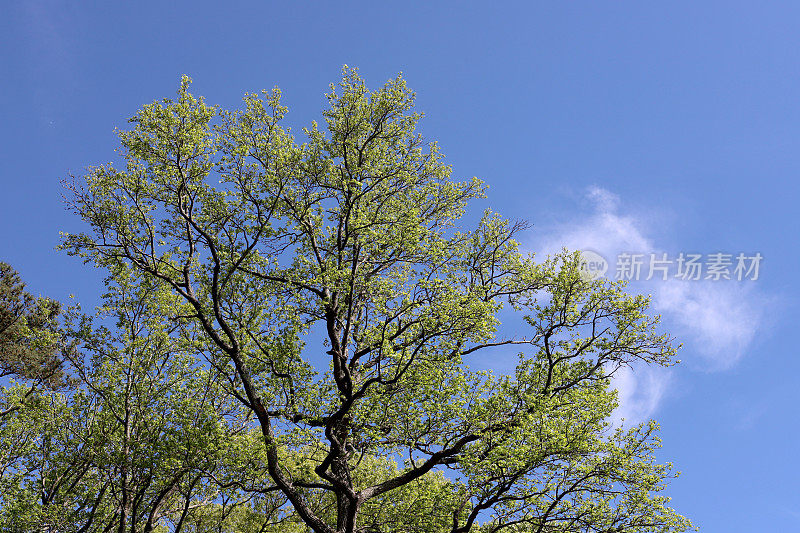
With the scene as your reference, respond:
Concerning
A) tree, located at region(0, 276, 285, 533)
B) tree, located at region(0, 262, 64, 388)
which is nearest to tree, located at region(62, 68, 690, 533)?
tree, located at region(0, 276, 285, 533)

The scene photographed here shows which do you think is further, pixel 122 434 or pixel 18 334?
pixel 18 334

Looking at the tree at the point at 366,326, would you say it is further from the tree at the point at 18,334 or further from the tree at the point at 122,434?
the tree at the point at 18,334

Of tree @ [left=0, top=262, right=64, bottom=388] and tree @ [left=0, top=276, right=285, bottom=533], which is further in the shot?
tree @ [left=0, top=262, right=64, bottom=388]

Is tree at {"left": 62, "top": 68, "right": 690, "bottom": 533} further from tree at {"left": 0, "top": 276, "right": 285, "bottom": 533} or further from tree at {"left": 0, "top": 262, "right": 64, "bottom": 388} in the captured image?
tree at {"left": 0, "top": 262, "right": 64, "bottom": 388}

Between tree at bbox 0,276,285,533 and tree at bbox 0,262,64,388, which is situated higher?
tree at bbox 0,262,64,388

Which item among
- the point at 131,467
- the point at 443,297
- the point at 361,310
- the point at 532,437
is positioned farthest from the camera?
the point at 361,310

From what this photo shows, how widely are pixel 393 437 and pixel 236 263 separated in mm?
7047

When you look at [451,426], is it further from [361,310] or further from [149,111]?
[149,111]

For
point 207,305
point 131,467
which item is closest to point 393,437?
point 207,305

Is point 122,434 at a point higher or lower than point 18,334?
lower

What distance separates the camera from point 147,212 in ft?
65.1

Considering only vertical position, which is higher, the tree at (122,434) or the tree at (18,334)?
the tree at (18,334)

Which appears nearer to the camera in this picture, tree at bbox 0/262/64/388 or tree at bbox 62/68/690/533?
tree at bbox 62/68/690/533

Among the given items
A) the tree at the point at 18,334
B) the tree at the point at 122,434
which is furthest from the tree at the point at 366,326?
the tree at the point at 18,334
